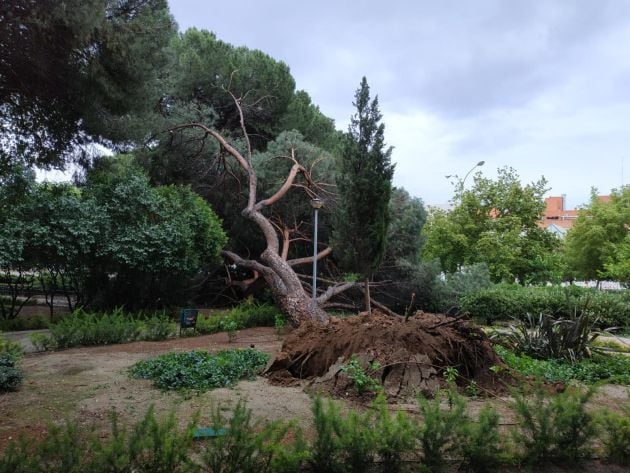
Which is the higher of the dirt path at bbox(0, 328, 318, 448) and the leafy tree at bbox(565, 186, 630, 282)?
the leafy tree at bbox(565, 186, 630, 282)

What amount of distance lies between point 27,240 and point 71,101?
6.85m

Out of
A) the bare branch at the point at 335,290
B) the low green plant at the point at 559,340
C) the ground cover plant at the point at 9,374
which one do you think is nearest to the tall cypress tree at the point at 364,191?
the bare branch at the point at 335,290

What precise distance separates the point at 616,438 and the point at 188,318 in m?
9.29

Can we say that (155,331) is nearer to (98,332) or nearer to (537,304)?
(98,332)

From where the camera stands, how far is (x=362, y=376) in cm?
560

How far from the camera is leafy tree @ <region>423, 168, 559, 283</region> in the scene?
27.5 m

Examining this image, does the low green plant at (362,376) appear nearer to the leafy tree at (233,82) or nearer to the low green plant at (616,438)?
the low green plant at (616,438)

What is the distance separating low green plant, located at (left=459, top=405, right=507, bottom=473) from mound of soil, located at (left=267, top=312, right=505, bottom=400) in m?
2.30

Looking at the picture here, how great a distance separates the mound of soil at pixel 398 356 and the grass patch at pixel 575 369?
0.75 meters

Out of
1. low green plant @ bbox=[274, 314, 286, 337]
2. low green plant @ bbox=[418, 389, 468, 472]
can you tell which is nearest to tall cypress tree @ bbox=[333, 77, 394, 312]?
low green plant @ bbox=[274, 314, 286, 337]

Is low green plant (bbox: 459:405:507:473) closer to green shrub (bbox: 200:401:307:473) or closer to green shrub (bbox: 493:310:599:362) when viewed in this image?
green shrub (bbox: 200:401:307:473)

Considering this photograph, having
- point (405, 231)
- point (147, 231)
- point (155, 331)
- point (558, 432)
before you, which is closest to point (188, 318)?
point (155, 331)

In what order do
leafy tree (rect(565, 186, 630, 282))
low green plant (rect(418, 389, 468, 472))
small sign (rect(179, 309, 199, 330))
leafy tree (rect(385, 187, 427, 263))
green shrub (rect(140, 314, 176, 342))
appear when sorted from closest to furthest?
low green plant (rect(418, 389, 468, 472)) < green shrub (rect(140, 314, 176, 342)) < small sign (rect(179, 309, 199, 330)) < leafy tree (rect(385, 187, 427, 263)) < leafy tree (rect(565, 186, 630, 282))

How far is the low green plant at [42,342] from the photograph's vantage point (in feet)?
30.5
